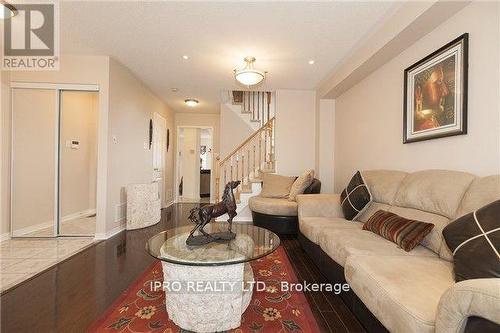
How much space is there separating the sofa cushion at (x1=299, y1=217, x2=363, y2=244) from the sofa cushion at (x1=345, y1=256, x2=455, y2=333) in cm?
75

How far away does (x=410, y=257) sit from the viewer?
161cm

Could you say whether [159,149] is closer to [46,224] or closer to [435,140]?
[46,224]

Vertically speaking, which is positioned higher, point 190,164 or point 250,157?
point 250,157

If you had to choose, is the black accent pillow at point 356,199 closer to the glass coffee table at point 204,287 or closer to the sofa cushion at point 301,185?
the sofa cushion at point 301,185

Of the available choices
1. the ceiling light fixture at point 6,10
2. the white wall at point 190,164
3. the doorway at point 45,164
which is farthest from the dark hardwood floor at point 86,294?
the white wall at point 190,164

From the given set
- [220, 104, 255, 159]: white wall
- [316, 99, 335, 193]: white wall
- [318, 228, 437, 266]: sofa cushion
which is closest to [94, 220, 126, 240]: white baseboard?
[220, 104, 255, 159]: white wall

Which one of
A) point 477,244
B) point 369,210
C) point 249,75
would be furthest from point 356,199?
point 249,75

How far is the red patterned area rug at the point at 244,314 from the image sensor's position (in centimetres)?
160

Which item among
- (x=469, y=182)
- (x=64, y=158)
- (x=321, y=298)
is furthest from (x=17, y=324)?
(x=469, y=182)

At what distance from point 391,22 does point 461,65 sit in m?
0.85

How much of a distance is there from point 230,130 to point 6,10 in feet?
13.6

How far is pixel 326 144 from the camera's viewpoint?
4.55 meters

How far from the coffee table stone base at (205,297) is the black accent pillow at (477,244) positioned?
1.22m

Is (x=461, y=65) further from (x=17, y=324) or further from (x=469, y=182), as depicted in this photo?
(x=17, y=324)
